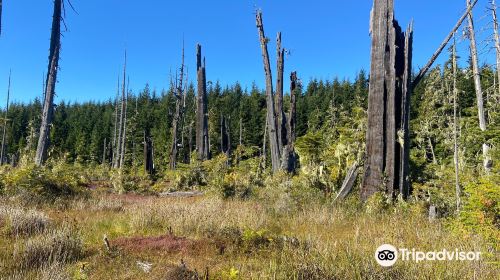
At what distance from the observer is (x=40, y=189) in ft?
31.4

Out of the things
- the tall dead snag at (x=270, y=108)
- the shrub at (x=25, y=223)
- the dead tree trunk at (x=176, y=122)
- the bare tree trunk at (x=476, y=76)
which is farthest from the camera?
the dead tree trunk at (x=176, y=122)

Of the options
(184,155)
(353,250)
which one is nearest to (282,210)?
(353,250)

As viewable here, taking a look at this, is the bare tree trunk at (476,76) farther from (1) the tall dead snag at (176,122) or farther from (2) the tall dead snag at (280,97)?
(1) the tall dead snag at (176,122)

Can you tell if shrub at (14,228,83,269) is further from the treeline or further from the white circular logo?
the treeline

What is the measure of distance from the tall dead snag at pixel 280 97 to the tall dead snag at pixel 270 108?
185 mm

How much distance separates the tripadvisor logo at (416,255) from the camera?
11.4ft

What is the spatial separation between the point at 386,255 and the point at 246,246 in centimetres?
176

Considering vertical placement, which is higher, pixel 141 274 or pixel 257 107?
pixel 257 107

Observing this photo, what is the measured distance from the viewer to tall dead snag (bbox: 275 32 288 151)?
54.6 ft

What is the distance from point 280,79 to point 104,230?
12.7 metres

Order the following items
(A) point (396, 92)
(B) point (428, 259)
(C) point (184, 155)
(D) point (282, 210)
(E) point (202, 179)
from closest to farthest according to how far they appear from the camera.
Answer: (B) point (428, 259) → (D) point (282, 210) → (A) point (396, 92) → (E) point (202, 179) → (C) point (184, 155)

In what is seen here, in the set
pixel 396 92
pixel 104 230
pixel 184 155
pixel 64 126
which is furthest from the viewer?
pixel 64 126

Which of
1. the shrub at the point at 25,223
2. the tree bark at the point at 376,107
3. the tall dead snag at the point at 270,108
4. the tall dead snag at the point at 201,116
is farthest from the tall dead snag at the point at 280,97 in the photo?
the shrub at the point at 25,223

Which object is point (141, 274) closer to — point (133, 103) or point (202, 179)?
point (202, 179)
